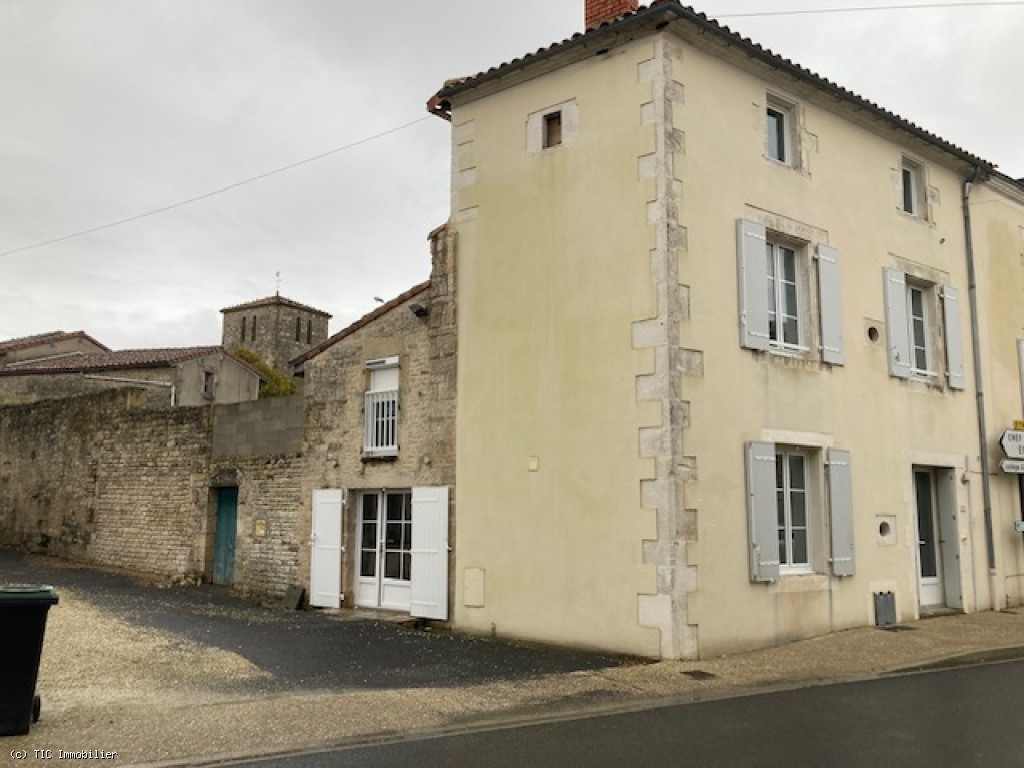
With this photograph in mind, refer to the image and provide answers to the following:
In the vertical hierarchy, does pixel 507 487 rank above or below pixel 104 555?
above

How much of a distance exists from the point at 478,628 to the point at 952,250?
8.41m

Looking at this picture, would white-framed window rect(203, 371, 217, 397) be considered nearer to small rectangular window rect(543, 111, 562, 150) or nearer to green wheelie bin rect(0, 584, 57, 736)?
small rectangular window rect(543, 111, 562, 150)

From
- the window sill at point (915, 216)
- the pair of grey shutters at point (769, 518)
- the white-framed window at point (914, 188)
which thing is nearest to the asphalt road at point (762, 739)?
the pair of grey shutters at point (769, 518)

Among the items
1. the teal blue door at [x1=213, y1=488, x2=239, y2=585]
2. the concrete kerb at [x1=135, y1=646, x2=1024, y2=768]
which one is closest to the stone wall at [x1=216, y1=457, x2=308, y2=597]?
the teal blue door at [x1=213, y1=488, x2=239, y2=585]

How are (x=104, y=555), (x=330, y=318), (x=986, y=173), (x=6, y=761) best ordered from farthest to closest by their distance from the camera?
(x=330, y=318)
(x=104, y=555)
(x=986, y=173)
(x=6, y=761)

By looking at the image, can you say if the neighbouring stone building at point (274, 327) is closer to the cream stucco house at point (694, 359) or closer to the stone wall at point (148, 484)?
the stone wall at point (148, 484)

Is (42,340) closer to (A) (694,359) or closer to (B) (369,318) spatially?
(B) (369,318)

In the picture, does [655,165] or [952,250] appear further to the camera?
[952,250]

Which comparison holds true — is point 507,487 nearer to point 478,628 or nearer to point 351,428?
point 478,628

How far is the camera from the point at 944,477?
1148 centimetres

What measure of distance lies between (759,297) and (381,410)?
5.12 metres

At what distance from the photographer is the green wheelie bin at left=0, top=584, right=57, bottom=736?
5062 mm

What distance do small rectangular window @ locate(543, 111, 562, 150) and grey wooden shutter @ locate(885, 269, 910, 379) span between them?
4.60 m

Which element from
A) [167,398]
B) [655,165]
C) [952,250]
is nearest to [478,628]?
[655,165]
